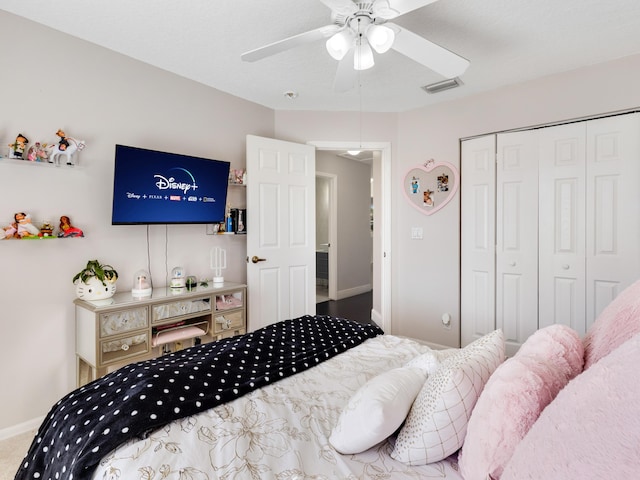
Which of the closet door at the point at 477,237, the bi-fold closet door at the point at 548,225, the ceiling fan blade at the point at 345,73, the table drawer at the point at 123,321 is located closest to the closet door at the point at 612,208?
the bi-fold closet door at the point at 548,225

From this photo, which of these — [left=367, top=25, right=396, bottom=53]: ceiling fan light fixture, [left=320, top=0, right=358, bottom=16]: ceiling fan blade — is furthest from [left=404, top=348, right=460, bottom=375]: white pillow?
[left=320, top=0, right=358, bottom=16]: ceiling fan blade

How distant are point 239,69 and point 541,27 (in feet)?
6.95

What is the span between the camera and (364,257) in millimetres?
6645

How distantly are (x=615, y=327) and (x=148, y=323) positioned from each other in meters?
2.44

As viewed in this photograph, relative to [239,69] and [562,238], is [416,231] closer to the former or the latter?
[562,238]

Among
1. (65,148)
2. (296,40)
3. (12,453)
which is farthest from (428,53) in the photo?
(12,453)

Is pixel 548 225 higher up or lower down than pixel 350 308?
higher up

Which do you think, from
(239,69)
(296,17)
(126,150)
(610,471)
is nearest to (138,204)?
(126,150)

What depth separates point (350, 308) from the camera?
17.5 ft

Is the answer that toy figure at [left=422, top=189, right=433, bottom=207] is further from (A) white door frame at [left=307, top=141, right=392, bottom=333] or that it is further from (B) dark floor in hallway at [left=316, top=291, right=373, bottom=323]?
(B) dark floor in hallway at [left=316, top=291, right=373, bottom=323]

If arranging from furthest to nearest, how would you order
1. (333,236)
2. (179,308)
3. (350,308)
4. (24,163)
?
(333,236), (350,308), (179,308), (24,163)

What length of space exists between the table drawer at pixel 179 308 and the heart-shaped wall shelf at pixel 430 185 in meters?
2.27

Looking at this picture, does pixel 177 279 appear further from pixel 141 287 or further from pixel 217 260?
pixel 217 260

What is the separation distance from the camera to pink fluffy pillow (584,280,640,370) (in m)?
0.94
